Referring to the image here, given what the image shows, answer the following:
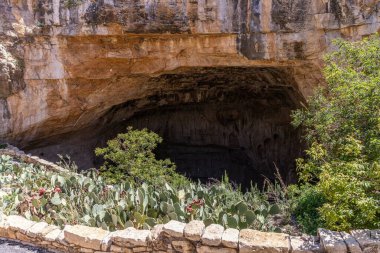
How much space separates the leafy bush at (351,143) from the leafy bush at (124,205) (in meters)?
1.20

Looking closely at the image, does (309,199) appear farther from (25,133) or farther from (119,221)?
(25,133)

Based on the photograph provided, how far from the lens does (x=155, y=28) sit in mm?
9305

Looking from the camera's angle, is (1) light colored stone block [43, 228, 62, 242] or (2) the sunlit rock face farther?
(2) the sunlit rock face

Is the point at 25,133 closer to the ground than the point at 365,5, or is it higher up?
closer to the ground

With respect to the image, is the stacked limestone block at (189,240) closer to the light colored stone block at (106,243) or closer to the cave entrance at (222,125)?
the light colored stone block at (106,243)

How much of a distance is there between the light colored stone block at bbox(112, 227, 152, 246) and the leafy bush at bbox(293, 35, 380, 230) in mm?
2404

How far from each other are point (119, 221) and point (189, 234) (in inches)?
58.1

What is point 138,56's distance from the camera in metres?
10.5

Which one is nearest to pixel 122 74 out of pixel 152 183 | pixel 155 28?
pixel 155 28

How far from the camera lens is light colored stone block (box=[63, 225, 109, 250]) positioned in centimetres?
463

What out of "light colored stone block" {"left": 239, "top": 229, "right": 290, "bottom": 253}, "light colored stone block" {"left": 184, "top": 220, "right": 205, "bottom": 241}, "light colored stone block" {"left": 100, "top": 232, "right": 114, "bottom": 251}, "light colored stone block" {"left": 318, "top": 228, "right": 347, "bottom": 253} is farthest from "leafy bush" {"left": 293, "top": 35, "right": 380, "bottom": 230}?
"light colored stone block" {"left": 100, "top": 232, "right": 114, "bottom": 251}

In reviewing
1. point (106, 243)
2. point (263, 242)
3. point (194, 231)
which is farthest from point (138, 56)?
point (263, 242)

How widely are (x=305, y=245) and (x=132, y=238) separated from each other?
7.52 ft

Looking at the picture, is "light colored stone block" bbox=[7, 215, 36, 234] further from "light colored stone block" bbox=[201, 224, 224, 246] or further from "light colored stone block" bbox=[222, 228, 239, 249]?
"light colored stone block" bbox=[222, 228, 239, 249]
